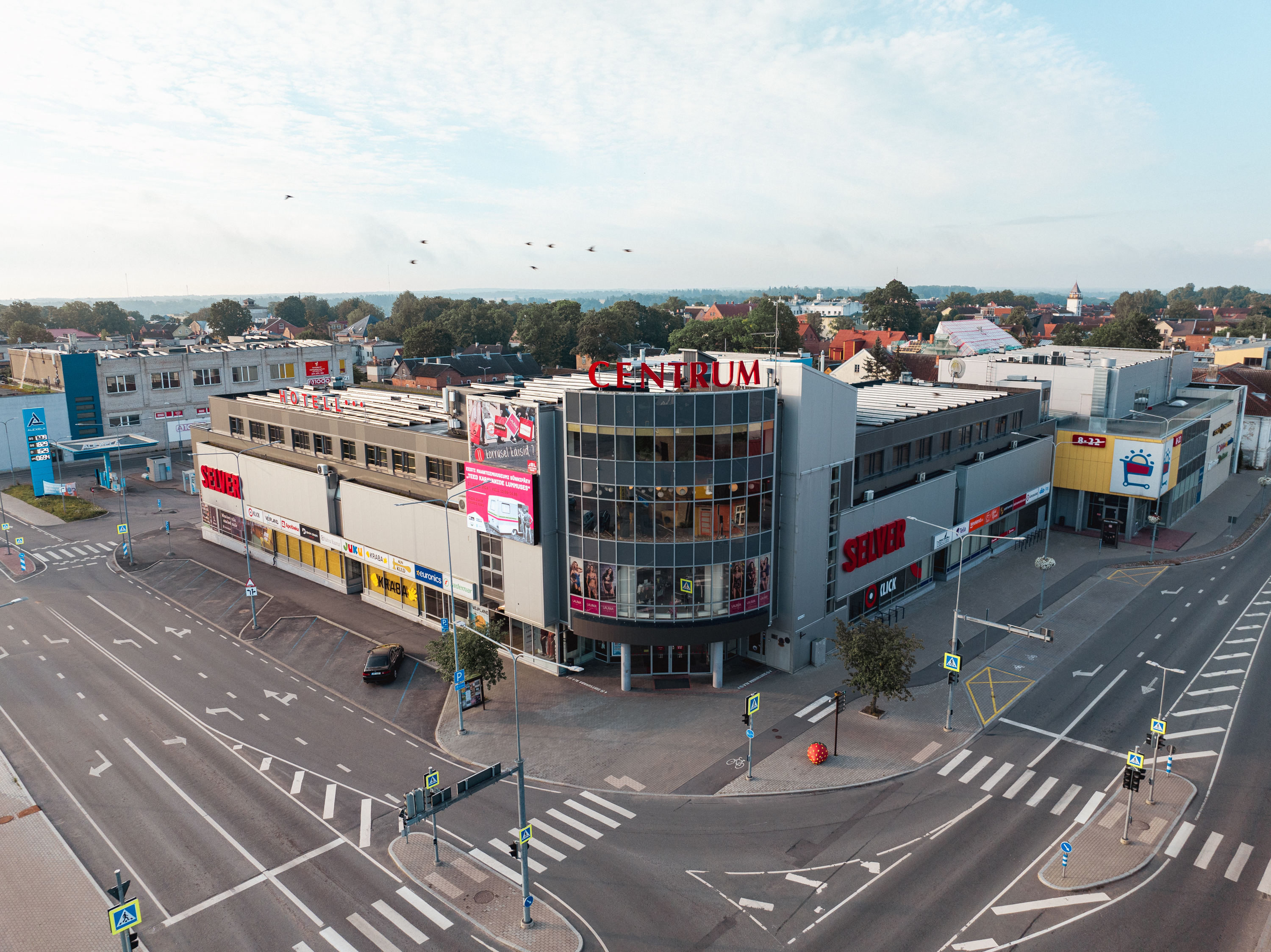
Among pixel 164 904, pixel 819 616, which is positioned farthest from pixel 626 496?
pixel 164 904

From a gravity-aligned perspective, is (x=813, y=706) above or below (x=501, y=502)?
below

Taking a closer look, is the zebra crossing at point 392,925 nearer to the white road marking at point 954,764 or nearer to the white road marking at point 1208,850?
the white road marking at point 954,764

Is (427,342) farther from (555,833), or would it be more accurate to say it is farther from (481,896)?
(481,896)

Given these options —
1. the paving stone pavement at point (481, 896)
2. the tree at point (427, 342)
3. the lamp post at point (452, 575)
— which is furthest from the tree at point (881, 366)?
the paving stone pavement at point (481, 896)

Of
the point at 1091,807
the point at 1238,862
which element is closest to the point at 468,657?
the point at 1091,807

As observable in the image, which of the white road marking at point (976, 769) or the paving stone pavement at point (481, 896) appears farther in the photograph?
the white road marking at point (976, 769)

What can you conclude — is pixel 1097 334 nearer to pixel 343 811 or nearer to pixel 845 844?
pixel 845 844
